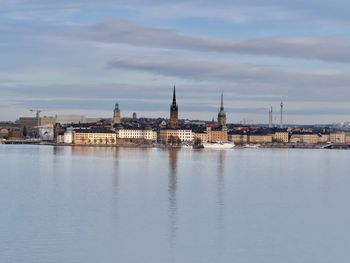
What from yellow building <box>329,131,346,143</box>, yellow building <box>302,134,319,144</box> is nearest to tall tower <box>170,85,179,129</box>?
yellow building <box>302,134,319,144</box>

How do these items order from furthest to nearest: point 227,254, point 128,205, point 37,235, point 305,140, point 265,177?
point 305,140 → point 265,177 → point 128,205 → point 37,235 → point 227,254

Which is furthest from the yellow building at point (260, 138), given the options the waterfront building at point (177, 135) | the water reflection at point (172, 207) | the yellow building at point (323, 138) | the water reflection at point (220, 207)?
the water reflection at point (172, 207)

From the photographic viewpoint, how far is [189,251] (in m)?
10.1

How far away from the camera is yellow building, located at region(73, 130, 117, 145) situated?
6994 centimetres

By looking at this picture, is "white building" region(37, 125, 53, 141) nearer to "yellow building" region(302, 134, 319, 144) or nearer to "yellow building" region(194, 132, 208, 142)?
"yellow building" region(194, 132, 208, 142)

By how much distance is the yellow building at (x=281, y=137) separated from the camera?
8406cm

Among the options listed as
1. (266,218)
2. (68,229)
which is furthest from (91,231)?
(266,218)

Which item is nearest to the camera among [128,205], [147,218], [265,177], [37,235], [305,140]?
[37,235]

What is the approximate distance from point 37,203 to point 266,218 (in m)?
3.84

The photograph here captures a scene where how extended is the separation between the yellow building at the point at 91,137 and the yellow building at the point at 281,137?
1932 cm

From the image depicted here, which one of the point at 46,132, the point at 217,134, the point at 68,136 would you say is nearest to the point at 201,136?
the point at 217,134

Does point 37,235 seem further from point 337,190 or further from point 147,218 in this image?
point 337,190

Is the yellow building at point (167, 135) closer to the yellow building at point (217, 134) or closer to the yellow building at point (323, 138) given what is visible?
the yellow building at point (217, 134)

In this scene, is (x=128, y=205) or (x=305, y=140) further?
(x=305, y=140)
